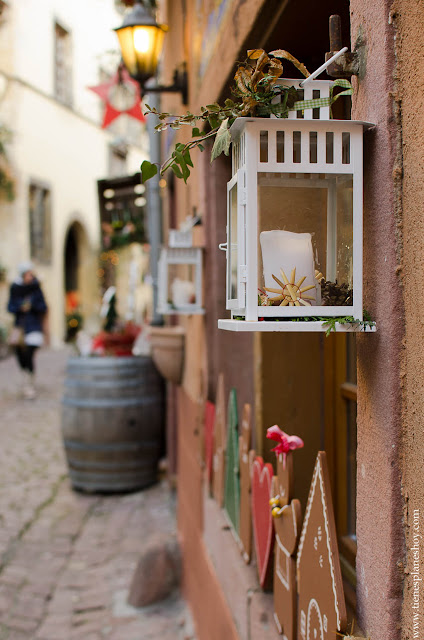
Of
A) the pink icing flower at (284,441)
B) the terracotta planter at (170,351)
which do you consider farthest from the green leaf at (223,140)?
the terracotta planter at (170,351)

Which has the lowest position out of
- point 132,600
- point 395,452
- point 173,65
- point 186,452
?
point 132,600

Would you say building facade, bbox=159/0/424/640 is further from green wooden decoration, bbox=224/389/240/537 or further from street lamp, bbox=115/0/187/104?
street lamp, bbox=115/0/187/104

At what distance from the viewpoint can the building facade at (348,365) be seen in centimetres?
100

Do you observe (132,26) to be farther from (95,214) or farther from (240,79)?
(95,214)

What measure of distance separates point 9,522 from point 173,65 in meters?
3.33

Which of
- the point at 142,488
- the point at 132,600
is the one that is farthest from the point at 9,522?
the point at 132,600

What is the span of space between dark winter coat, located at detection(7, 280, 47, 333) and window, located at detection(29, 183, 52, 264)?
668 cm

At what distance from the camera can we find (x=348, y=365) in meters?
1.90

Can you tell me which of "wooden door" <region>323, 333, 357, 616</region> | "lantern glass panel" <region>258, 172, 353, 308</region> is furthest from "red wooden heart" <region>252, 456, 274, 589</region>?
"lantern glass panel" <region>258, 172, 353, 308</region>

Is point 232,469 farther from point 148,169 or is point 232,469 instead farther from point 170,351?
point 170,351

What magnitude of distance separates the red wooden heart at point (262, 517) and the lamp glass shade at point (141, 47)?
2.89 m

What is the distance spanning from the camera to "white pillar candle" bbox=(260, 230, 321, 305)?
3.60 ft

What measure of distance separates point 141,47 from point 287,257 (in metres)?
3.27

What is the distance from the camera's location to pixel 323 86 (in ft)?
3.80
